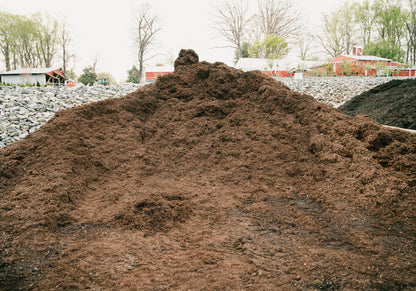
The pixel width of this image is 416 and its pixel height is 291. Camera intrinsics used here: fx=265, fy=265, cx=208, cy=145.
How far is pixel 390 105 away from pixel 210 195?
354 inches

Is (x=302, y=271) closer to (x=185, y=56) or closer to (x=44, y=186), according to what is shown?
(x=44, y=186)

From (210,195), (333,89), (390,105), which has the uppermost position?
(333,89)

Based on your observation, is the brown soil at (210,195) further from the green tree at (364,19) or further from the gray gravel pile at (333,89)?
the green tree at (364,19)

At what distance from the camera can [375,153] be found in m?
3.62

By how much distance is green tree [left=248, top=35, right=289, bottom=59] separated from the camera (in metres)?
35.7

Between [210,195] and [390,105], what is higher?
[390,105]

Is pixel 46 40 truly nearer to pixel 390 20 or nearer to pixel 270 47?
pixel 270 47

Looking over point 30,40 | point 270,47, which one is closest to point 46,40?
point 30,40

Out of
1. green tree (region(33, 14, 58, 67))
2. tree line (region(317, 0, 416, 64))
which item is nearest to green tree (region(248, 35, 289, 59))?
tree line (region(317, 0, 416, 64))

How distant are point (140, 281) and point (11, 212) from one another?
178cm

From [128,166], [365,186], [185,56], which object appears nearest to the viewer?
[365,186]

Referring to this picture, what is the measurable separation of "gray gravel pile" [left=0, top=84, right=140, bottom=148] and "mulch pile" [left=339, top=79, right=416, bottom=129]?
9531 millimetres

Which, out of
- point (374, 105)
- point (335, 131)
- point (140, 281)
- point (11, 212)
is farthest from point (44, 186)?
point (374, 105)

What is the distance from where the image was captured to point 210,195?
3.31 m
